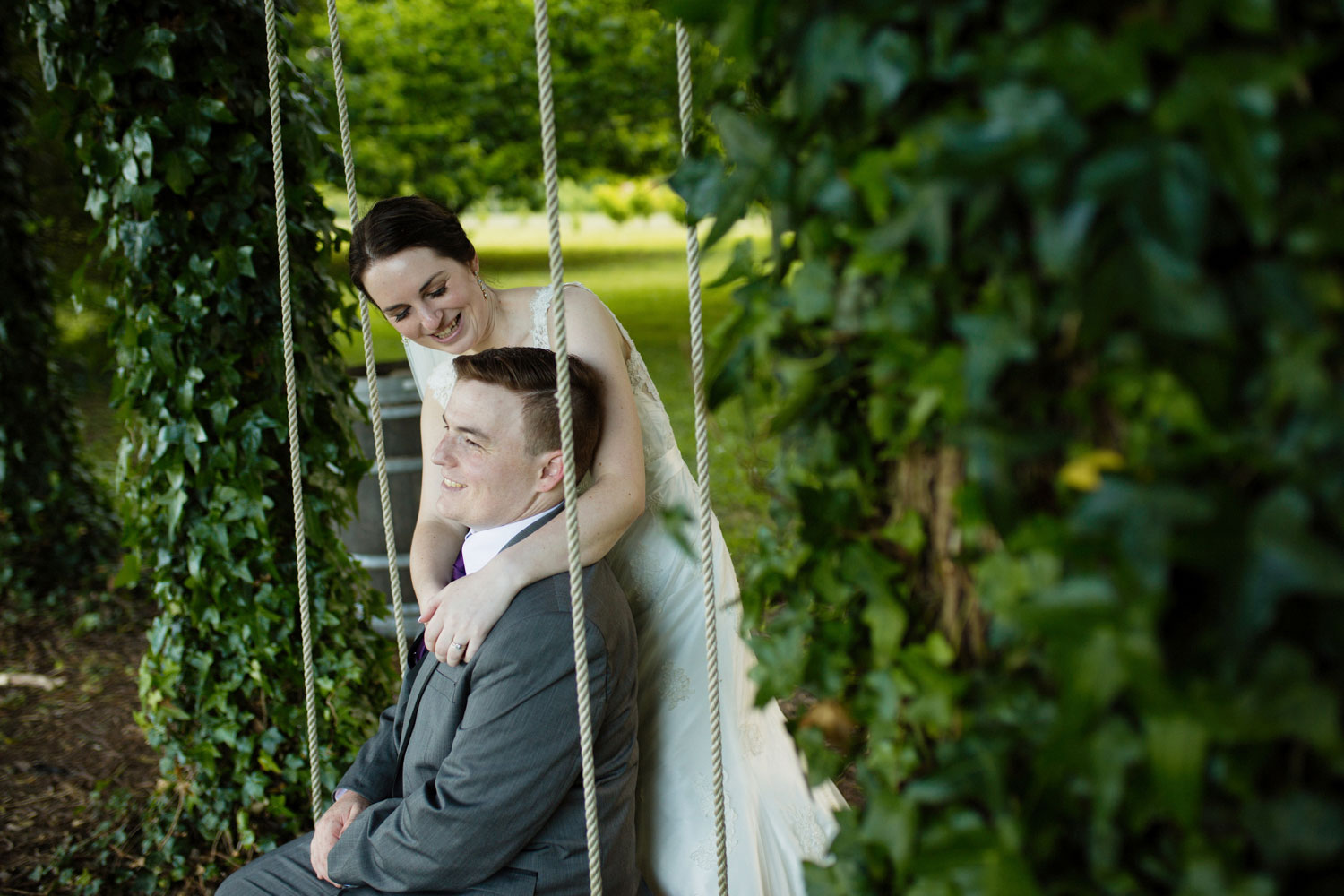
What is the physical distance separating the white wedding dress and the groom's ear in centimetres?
27

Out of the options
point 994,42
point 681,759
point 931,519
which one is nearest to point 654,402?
point 681,759

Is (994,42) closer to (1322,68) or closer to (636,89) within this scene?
(1322,68)

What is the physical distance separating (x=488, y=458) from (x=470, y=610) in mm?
265

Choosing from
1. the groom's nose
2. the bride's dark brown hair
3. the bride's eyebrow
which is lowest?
the groom's nose

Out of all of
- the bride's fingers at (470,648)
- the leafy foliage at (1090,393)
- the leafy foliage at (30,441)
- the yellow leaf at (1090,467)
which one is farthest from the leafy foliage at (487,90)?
the yellow leaf at (1090,467)

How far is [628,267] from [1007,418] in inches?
600

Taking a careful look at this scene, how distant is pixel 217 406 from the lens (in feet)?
8.11

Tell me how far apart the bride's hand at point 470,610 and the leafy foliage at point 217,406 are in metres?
1.02

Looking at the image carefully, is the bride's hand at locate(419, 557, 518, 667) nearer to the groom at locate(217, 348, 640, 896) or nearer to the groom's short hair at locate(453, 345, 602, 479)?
the groom at locate(217, 348, 640, 896)

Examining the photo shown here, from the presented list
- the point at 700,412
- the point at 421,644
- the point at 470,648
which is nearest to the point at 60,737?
the point at 421,644

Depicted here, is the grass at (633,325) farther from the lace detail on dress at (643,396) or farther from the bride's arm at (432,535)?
the bride's arm at (432,535)

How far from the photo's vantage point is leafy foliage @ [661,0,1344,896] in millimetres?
668

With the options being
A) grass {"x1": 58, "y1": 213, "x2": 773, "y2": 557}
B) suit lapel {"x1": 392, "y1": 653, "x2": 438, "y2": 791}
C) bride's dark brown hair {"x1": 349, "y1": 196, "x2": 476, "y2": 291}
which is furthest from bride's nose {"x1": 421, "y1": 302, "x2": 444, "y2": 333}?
suit lapel {"x1": 392, "y1": 653, "x2": 438, "y2": 791}

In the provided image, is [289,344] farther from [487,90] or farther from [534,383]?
[487,90]
